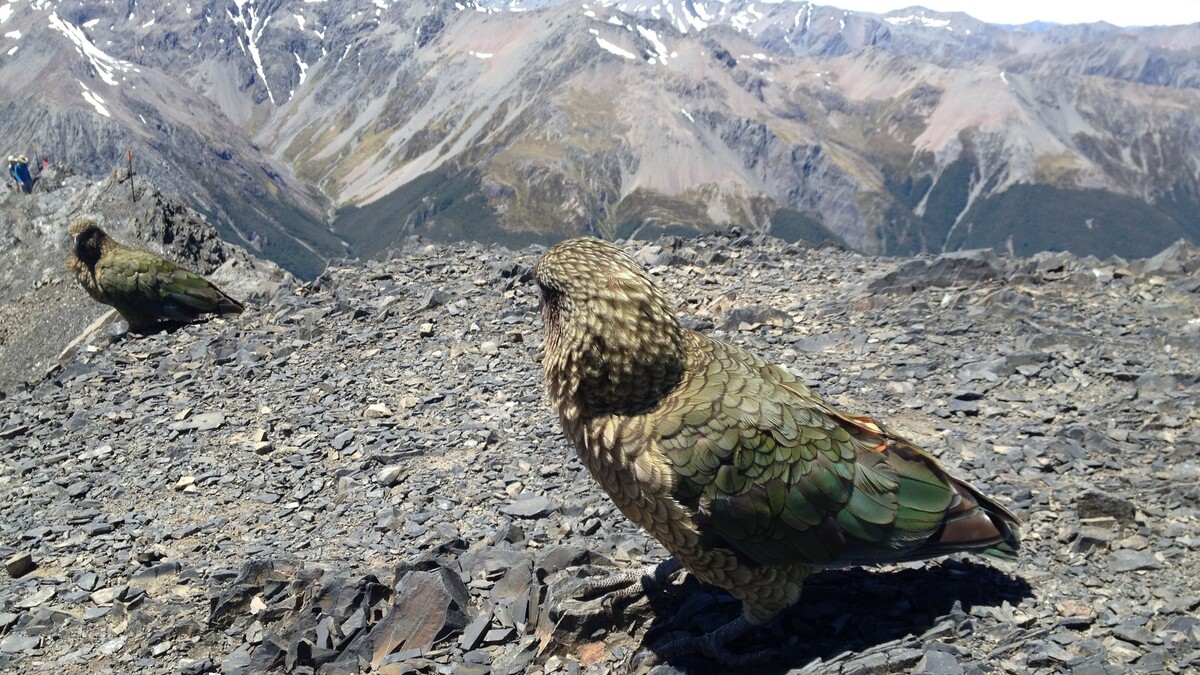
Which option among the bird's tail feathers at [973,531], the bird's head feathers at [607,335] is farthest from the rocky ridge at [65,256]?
the bird's tail feathers at [973,531]

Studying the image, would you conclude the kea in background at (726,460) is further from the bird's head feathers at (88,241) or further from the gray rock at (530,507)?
the bird's head feathers at (88,241)

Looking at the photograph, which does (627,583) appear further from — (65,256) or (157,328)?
(65,256)

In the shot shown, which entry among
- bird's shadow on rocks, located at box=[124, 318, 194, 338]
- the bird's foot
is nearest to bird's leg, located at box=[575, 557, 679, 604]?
the bird's foot

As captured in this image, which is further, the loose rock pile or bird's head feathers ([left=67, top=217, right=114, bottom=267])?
bird's head feathers ([left=67, top=217, right=114, bottom=267])

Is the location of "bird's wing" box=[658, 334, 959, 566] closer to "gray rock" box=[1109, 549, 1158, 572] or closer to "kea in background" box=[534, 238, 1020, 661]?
"kea in background" box=[534, 238, 1020, 661]

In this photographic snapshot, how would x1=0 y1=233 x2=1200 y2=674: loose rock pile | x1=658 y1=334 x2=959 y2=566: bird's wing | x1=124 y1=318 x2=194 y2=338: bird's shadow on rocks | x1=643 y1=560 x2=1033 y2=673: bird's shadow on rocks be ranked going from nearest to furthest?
1. x1=658 y1=334 x2=959 y2=566: bird's wing
2. x1=643 y1=560 x2=1033 y2=673: bird's shadow on rocks
3. x1=0 y1=233 x2=1200 y2=674: loose rock pile
4. x1=124 y1=318 x2=194 y2=338: bird's shadow on rocks

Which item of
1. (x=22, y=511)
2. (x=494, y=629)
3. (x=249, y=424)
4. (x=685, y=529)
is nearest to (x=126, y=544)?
(x=22, y=511)
